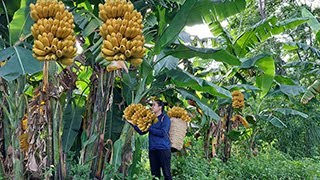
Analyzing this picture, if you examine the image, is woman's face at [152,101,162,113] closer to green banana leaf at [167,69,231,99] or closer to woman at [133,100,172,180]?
woman at [133,100,172,180]

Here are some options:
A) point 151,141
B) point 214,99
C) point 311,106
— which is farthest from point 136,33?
point 311,106

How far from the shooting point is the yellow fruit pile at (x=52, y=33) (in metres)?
1.80

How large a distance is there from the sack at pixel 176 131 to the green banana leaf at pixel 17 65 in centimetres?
170

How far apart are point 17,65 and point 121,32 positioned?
0.73m

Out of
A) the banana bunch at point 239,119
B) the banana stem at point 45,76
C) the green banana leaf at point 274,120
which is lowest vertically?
the green banana leaf at point 274,120

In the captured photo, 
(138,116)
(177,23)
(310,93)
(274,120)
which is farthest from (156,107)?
(274,120)

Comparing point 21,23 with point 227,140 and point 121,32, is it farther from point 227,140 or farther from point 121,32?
point 227,140

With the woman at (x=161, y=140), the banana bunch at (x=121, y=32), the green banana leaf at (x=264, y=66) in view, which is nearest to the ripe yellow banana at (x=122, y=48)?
the banana bunch at (x=121, y=32)

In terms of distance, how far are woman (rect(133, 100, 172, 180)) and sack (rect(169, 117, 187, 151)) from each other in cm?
5

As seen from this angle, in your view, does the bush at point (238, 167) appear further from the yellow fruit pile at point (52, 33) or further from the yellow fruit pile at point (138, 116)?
the yellow fruit pile at point (52, 33)

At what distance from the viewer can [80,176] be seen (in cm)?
304

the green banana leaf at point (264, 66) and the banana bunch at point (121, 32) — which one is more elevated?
the banana bunch at point (121, 32)

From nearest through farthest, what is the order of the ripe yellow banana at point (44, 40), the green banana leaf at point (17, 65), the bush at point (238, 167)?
1. the ripe yellow banana at point (44, 40)
2. the green banana leaf at point (17, 65)
3. the bush at point (238, 167)

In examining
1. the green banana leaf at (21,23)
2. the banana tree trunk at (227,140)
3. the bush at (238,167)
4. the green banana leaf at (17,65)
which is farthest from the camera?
the banana tree trunk at (227,140)
